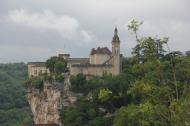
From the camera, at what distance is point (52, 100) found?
235ft

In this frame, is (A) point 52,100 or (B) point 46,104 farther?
(B) point 46,104

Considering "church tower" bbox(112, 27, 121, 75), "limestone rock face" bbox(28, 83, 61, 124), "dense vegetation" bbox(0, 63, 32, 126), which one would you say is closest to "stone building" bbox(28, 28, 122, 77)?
"church tower" bbox(112, 27, 121, 75)

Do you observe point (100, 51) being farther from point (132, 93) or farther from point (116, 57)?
point (132, 93)

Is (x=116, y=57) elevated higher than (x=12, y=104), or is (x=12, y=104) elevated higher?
(x=116, y=57)

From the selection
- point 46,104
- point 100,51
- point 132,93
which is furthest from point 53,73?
point 132,93

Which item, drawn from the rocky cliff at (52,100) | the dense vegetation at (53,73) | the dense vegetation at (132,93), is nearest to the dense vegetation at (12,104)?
the dense vegetation at (132,93)

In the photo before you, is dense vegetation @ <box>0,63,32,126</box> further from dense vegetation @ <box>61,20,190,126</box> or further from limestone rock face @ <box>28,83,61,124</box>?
dense vegetation @ <box>61,20,190,126</box>

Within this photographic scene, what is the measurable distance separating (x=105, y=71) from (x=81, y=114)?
15907mm

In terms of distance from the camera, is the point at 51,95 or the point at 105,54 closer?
the point at 51,95

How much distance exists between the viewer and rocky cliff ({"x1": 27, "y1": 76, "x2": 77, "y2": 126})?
7056 centimetres

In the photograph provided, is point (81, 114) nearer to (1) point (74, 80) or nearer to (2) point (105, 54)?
(1) point (74, 80)

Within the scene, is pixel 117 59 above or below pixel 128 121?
above

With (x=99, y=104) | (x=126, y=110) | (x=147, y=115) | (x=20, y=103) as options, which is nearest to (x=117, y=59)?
(x=99, y=104)

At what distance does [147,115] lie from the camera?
29.6 metres
